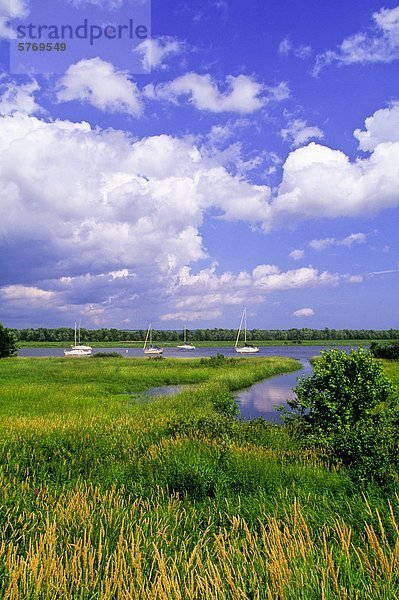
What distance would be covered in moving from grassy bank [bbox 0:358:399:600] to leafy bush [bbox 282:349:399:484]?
67 centimetres

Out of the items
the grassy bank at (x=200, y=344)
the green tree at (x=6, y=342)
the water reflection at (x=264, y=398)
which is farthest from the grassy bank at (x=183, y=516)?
the grassy bank at (x=200, y=344)

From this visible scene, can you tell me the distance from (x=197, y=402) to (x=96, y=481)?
50.4 feet

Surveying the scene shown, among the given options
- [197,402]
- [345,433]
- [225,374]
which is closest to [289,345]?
[225,374]

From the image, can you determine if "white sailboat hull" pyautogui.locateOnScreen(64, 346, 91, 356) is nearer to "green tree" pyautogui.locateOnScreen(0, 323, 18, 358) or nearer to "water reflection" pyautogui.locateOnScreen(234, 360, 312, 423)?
"green tree" pyautogui.locateOnScreen(0, 323, 18, 358)

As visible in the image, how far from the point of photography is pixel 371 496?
6969 millimetres

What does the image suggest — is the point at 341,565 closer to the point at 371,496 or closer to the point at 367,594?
the point at 367,594

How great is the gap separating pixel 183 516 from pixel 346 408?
638 cm

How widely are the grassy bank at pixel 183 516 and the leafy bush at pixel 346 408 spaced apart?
2.21ft

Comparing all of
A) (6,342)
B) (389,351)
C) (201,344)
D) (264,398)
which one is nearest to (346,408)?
(264,398)

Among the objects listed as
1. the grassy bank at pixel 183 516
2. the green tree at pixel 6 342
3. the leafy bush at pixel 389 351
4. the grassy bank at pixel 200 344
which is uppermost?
the green tree at pixel 6 342

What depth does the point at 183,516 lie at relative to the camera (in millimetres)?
6426

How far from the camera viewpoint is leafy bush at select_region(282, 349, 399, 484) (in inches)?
394

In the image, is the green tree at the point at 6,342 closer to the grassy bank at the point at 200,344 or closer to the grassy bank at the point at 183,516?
the grassy bank at the point at 183,516

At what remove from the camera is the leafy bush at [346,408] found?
10.0 m
